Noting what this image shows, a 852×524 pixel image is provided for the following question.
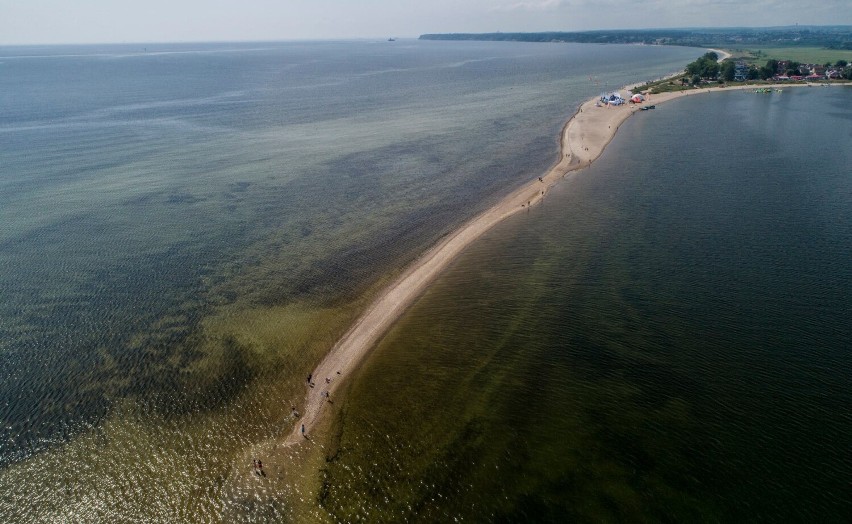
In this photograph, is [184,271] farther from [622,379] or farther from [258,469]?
[622,379]

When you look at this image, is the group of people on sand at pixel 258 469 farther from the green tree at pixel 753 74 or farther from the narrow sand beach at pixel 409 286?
the green tree at pixel 753 74

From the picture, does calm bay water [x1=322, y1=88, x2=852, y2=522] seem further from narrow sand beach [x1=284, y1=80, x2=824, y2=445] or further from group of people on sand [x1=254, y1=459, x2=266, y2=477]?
group of people on sand [x1=254, y1=459, x2=266, y2=477]

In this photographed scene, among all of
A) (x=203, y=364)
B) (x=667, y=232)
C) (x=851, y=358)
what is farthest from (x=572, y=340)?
(x=203, y=364)

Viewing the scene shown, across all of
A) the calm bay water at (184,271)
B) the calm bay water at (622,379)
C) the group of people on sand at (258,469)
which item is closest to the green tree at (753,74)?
the calm bay water at (184,271)

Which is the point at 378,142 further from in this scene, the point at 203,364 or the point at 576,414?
the point at 576,414

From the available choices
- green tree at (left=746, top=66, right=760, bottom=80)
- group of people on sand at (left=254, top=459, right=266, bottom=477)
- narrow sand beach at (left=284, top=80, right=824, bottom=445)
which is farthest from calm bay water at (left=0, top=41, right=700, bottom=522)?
green tree at (left=746, top=66, right=760, bottom=80)

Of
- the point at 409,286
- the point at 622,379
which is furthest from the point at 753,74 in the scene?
the point at 622,379
